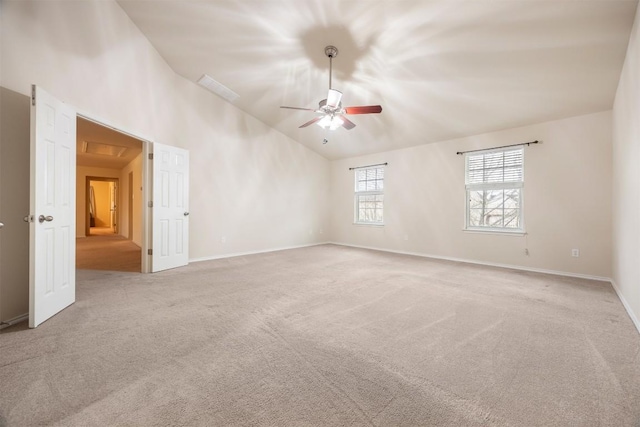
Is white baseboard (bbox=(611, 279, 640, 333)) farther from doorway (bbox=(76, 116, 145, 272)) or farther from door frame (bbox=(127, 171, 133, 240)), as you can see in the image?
door frame (bbox=(127, 171, 133, 240))

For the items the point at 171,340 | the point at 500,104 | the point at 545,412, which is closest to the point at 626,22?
the point at 500,104

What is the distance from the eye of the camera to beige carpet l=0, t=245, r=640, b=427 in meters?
1.31

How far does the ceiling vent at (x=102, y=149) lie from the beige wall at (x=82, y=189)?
8.36 feet

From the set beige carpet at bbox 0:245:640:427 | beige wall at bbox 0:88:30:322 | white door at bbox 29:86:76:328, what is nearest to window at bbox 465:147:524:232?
beige carpet at bbox 0:245:640:427

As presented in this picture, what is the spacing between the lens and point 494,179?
16.2 feet

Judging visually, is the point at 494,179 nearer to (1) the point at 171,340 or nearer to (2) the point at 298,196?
(2) the point at 298,196

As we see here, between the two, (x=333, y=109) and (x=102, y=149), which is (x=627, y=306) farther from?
(x=102, y=149)

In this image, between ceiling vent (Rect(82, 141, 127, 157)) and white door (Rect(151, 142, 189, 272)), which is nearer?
white door (Rect(151, 142, 189, 272))

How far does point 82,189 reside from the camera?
8.64 m

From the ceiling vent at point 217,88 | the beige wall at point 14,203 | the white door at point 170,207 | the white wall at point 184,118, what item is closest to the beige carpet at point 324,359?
the beige wall at point 14,203

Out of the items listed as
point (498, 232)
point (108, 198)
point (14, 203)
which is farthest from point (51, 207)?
point (108, 198)

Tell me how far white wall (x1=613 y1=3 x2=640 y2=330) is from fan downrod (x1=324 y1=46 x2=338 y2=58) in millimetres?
2842

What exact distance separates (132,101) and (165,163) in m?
0.96

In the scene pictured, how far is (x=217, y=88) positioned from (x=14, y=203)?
348 cm
